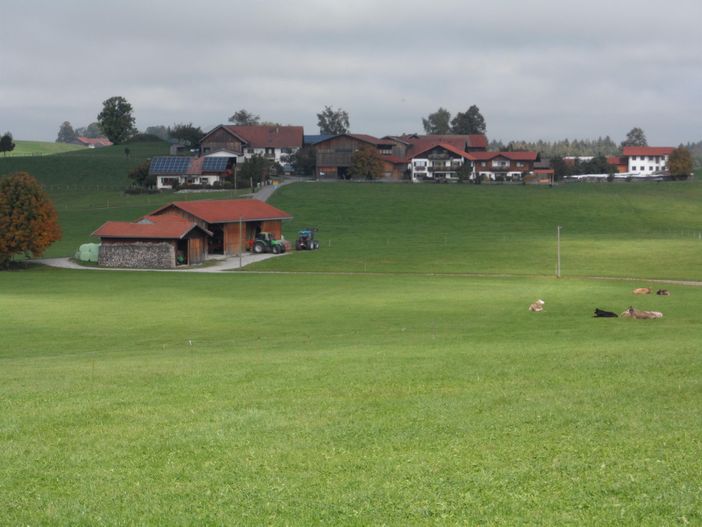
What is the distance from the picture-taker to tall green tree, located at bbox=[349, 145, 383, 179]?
155 meters

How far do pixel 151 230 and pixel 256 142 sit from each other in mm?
99412

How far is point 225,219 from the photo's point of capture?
276 feet

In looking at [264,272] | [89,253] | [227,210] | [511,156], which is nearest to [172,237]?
[89,253]

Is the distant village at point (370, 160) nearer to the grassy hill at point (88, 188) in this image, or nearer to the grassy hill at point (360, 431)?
the grassy hill at point (88, 188)

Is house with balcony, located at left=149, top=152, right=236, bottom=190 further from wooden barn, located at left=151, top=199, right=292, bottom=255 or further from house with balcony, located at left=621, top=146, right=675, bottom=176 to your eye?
house with balcony, located at left=621, top=146, right=675, bottom=176

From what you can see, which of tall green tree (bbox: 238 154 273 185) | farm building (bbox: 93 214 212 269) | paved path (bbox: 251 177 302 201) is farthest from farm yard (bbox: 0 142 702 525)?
tall green tree (bbox: 238 154 273 185)

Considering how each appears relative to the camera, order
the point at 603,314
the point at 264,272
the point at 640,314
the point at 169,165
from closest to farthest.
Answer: the point at 640,314, the point at 603,314, the point at 264,272, the point at 169,165

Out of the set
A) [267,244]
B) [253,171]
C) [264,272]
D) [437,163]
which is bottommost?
[264,272]

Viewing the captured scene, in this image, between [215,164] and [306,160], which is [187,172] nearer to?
[215,164]

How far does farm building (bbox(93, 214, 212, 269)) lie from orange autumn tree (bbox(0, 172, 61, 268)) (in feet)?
15.7

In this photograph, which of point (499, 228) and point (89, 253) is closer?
point (89, 253)

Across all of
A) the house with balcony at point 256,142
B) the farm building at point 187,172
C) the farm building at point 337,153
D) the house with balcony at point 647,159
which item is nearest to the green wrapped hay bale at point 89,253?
the farm building at point 187,172

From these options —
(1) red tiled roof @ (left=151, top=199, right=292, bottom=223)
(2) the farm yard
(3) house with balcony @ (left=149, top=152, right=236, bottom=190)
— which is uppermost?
(3) house with balcony @ (left=149, top=152, right=236, bottom=190)

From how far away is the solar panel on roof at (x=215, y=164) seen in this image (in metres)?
142
